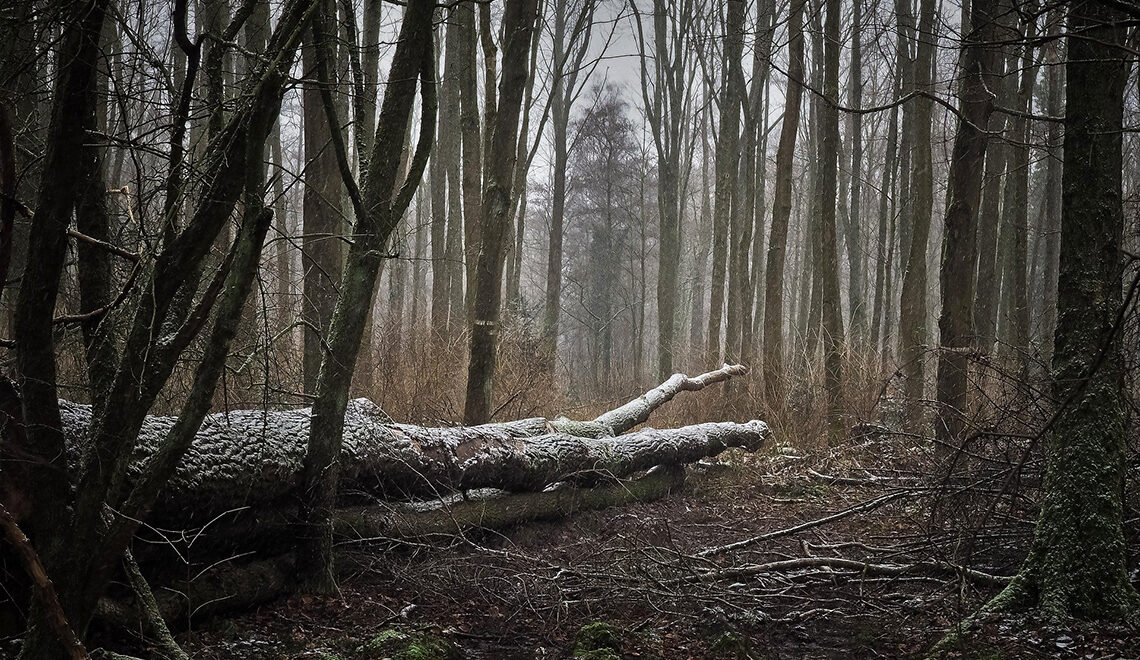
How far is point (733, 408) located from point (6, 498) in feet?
28.5

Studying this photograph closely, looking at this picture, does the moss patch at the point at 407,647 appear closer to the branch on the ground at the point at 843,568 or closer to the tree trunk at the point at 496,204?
the branch on the ground at the point at 843,568

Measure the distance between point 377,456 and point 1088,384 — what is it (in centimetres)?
375

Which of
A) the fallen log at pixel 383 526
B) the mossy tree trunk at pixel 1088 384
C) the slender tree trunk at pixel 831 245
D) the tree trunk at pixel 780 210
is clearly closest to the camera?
the mossy tree trunk at pixel 1088 384

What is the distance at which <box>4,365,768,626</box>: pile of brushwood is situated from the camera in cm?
372

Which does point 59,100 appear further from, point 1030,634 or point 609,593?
point 1030,634

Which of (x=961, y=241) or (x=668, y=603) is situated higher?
(x=961, y=241)

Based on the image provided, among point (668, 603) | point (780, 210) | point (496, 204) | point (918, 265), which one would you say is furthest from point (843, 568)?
point (780, 210)

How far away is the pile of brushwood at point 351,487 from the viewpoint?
12.2 ft

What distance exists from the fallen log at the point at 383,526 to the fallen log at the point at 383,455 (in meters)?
0.13

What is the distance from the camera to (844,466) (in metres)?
8.50

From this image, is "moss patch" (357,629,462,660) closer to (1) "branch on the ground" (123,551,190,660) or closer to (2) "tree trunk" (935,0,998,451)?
(1) "branch on the ground" (123,551,190,660)

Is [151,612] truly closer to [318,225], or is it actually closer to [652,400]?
[318,225]

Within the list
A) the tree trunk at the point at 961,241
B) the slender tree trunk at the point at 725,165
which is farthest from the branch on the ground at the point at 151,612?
the slender tree trunk at the point at 725,165

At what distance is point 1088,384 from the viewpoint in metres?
3.30
